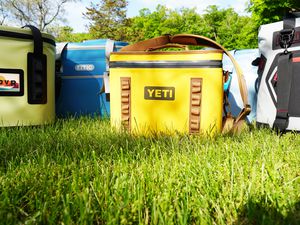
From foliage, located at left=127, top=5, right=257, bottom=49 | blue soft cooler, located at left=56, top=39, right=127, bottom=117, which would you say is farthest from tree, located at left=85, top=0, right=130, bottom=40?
blue soft cooler, located at left=56, top=39, right=127, bottom=117

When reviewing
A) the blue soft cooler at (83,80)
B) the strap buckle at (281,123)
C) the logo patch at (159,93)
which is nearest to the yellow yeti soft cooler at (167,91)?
the logo patch at (159,93)

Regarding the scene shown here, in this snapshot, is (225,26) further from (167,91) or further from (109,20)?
(167,91)

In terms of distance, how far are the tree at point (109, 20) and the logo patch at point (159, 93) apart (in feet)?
47.8

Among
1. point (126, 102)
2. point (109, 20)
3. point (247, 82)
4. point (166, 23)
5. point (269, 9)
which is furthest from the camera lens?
point (166, 23)

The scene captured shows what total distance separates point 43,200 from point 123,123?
1166 mm

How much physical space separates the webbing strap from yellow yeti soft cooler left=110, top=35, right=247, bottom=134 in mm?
372

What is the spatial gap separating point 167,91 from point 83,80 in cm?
114

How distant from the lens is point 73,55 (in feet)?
9.43

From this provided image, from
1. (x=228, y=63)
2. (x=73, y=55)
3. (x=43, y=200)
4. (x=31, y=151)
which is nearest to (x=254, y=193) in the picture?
(x=43, y=200)

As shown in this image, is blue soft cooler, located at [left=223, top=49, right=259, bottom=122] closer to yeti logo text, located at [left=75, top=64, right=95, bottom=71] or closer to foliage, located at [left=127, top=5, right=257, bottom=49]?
yeti logo text, located at [left=75, top=64, right=95, bottom=71]

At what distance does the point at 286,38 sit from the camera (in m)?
1.99

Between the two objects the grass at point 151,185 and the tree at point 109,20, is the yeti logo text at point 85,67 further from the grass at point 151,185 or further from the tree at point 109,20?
the tree at point 109,20

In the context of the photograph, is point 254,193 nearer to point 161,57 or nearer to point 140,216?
point 140,216

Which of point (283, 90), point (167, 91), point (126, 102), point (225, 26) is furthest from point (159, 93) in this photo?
point (225, 26)
